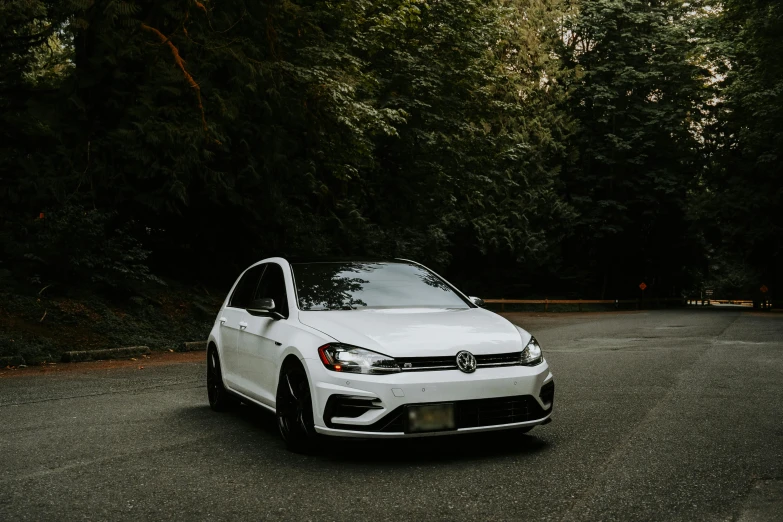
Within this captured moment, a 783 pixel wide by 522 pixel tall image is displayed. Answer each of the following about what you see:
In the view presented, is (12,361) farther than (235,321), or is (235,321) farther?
(12,361)

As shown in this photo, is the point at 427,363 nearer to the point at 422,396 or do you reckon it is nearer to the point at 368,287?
the point at 422,396

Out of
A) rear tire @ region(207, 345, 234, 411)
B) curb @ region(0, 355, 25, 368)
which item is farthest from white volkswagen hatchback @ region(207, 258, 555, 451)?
curb @ region(0, 355, 25, 368)

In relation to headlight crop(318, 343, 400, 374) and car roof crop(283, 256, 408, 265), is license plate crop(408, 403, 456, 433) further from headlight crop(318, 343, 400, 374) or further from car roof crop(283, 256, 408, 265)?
car roof crop(283, 256, 408, 265)

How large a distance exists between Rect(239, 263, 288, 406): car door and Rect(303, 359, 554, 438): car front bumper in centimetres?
80

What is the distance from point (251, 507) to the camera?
5.20 metres

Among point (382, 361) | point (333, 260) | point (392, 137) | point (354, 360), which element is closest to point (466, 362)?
point (382, 361)

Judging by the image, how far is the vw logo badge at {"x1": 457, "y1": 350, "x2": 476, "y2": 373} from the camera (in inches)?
249

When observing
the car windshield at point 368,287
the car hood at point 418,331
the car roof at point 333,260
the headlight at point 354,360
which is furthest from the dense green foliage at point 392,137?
the headlight at point 354,360

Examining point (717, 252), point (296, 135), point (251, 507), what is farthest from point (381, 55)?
point (717, 252)

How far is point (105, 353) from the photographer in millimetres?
15422

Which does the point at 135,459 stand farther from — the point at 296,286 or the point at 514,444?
the point at 514,444

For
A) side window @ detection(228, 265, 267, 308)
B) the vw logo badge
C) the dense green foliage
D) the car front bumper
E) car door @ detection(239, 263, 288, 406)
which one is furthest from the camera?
the dense green foliage

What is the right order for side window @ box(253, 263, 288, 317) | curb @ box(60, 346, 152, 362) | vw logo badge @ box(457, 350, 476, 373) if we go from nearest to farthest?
vw logo badge @ box(457, 350, 476, 373), side window @ box(253, 263, 288, 317), curb @ box(60, 346, 152, 362)

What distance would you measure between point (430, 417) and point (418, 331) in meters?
0.69
